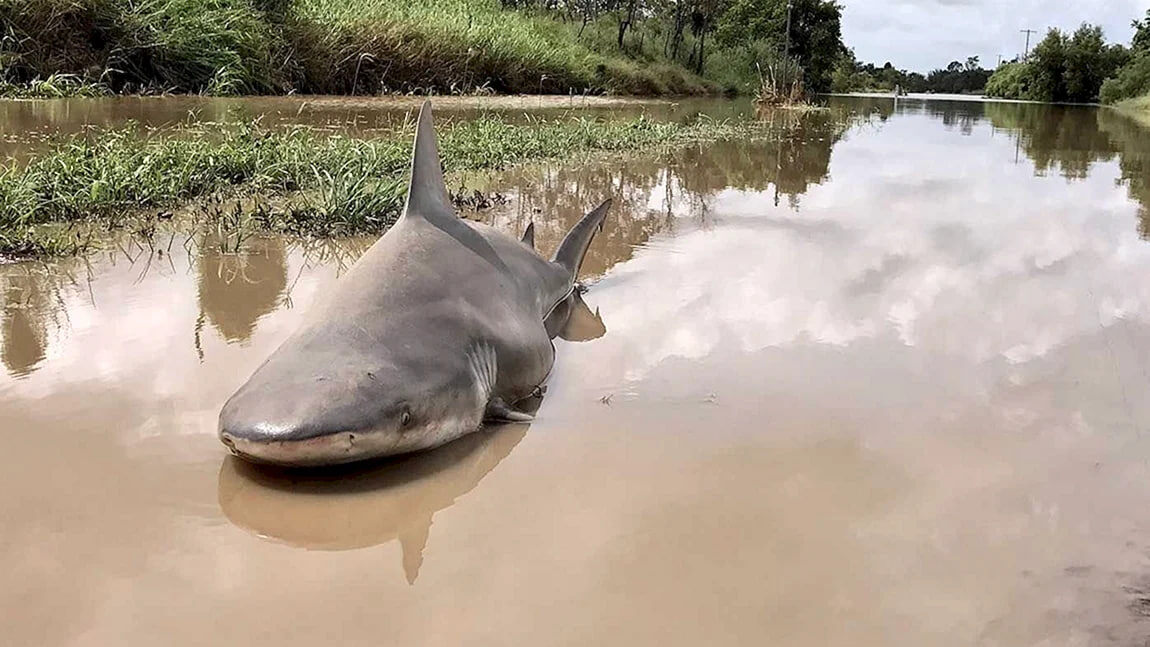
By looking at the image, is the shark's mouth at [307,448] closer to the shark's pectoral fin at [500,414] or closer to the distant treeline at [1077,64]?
the shark's pectoral fin at [500,414]

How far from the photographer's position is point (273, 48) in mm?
15625

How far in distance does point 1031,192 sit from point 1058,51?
182 feet

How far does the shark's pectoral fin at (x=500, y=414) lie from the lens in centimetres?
288

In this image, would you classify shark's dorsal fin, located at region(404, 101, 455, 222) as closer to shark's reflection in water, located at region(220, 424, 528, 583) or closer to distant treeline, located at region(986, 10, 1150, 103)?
shark's reflection in water, located at region(220, 424, 528, 583)

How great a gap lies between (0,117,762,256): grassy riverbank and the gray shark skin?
2.18 meters

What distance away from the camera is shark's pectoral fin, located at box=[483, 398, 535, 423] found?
288 centimetres

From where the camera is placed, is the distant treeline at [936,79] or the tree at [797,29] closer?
the tree at [797,29]

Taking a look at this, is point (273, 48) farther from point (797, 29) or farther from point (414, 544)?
point (797, 29)

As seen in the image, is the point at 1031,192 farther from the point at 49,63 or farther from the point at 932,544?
the point at 49,63

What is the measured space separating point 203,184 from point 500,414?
14.1 feet

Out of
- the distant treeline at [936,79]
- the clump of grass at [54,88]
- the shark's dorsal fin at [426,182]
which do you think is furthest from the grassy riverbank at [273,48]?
the distant treeline at [936,79]

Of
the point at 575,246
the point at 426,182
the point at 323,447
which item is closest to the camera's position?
the point at 323,447

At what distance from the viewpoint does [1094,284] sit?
16.3ft

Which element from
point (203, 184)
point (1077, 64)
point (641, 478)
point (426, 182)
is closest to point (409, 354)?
point (641, 478)
